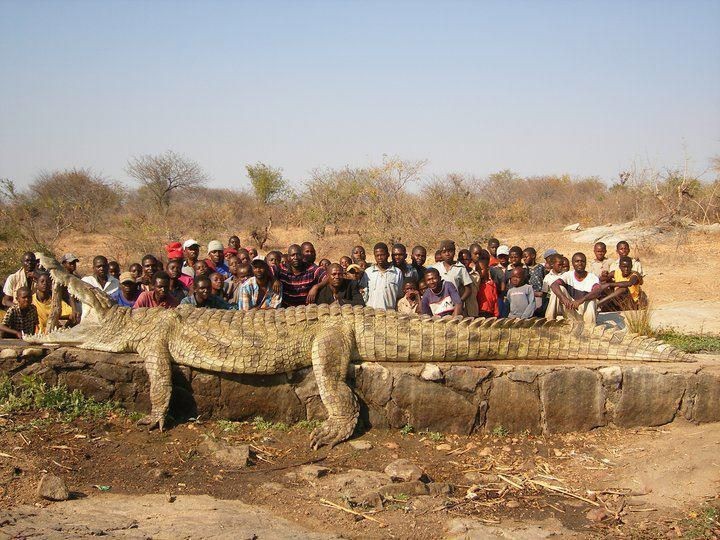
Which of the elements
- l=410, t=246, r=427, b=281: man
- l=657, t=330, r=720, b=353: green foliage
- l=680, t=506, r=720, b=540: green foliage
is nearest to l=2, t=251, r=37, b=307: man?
l=410, t=246, r=427, b=281: man

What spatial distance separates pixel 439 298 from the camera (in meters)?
6.69

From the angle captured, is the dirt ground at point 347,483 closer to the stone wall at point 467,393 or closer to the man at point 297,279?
the stone wall at point 467,393

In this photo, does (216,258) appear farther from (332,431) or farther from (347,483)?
(347,483)

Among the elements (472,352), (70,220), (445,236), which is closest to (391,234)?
(445,236)

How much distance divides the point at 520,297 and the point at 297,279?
2546 mm

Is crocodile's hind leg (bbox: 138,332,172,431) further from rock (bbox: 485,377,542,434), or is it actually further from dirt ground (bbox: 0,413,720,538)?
rock (bbox: 485,377,542,434)

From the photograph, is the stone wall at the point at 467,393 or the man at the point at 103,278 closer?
the stone wall at the point at 467,393

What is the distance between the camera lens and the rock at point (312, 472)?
4.72m

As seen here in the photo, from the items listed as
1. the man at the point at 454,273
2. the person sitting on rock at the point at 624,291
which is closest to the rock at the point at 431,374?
the man at the point at 454,273

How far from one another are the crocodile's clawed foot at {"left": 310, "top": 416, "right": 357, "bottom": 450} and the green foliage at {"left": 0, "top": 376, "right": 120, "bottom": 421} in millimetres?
1817

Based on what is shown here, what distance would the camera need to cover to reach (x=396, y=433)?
18.4ft

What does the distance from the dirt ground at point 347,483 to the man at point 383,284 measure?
1.85 meters

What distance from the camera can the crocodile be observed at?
5.50m

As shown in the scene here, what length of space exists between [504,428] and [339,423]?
143 centimetres
